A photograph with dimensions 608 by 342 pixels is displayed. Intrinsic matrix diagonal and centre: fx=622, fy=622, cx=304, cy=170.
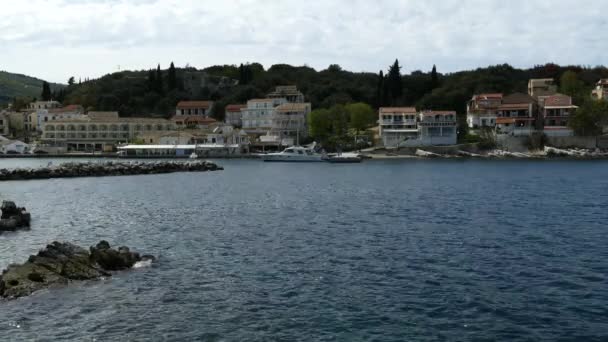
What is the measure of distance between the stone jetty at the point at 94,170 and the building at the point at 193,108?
55570 millimetres

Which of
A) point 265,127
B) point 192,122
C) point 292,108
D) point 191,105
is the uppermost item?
point 191,105

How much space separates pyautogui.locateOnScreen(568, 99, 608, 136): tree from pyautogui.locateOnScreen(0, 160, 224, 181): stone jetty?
5645 centimetres

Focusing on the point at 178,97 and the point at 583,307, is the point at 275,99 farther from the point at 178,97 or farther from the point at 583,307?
the point at 583,307

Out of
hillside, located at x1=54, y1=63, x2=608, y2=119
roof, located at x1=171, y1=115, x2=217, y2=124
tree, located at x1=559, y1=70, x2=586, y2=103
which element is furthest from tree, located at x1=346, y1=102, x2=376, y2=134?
tree, located at x1=559, y1=70, x2=586, y2=103

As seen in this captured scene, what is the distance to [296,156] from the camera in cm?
9688

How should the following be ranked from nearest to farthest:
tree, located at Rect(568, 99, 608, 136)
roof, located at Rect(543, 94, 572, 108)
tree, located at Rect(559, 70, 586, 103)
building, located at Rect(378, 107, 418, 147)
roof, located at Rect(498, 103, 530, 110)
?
1. tree, located at Rect(568, 99, 608, 136)
2. roof, located at Rect(543, 94, 572, 108)
3. roof, located at Rect(498, 103, 530, 110)
4. building, located at Rect(378, 107, 418, 147)
5. tree, located at Rect(559, 70, 586, 103)

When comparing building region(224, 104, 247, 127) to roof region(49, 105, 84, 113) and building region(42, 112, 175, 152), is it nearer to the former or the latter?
building region(42, 112, 175, 152)

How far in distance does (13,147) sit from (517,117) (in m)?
90.8

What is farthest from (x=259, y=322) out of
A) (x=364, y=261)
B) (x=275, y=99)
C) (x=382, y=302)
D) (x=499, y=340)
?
(x=275, y=99)

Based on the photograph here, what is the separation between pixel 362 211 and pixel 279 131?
7944cm

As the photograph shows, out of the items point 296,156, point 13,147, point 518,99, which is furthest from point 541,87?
point 13,147

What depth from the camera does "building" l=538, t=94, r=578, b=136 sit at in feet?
330

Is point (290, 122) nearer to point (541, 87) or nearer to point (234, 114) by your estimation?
point (234, 114)

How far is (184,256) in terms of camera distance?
960 inches
